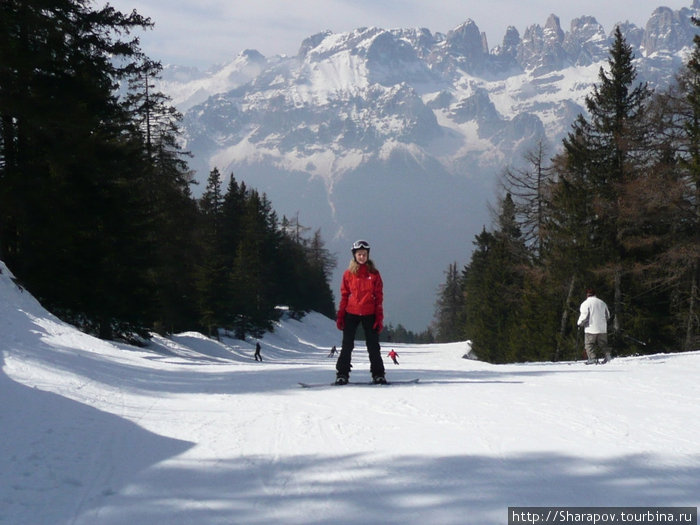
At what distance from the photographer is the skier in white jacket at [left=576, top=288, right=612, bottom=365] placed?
1379cm

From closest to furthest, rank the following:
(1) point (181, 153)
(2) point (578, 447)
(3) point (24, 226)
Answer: (2) point (578, 447) < (3) point (24, 226) < (1) point (181, 153)

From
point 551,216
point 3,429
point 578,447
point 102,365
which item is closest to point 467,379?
point 578,447

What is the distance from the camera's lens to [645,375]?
9.11 meters

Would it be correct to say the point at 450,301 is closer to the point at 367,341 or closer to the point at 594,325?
the point at 594,325

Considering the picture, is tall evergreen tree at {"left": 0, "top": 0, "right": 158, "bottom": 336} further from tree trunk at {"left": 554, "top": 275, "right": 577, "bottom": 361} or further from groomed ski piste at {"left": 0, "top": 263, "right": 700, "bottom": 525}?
tree trunk at {"left": 554, "top": 275, "right": 577, "bottom": 361}

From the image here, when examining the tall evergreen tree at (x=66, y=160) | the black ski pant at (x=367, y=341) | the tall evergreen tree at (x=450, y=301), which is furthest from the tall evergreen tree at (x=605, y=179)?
the tall evergreen tree at (x=450, y=301)

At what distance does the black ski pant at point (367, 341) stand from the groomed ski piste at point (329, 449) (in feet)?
2.02

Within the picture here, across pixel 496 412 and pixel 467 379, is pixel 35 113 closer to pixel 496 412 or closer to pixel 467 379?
pixel 467 379

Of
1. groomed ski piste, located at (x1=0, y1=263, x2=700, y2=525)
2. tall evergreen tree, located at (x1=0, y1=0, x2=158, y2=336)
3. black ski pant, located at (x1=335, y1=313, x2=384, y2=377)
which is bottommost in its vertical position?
groomed ski piste, located at (x1=0, y1=263, x2=700, y2=525)

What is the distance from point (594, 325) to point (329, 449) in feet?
36.2

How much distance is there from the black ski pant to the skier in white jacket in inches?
291

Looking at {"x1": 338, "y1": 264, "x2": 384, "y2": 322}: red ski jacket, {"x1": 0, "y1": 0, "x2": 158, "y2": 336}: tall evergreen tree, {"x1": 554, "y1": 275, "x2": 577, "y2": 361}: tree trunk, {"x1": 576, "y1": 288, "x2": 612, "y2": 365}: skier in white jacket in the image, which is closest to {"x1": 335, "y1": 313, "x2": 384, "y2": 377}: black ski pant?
{"x1": 338, "y1": 264, "x2": 384, "y2": 322}: red ski jacket

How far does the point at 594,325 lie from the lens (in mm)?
13828

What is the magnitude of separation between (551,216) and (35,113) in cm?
2065
